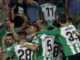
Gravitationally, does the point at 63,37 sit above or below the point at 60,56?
above

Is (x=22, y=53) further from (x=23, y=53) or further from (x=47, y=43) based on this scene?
(x=47, y=43)

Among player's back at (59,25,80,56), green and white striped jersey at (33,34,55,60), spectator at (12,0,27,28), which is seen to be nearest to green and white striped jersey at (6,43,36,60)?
green and white striped jersey at (33,34,55,60)

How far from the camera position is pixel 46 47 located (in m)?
7.59

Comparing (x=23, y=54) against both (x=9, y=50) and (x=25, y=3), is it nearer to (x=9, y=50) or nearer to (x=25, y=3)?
(x=9, y=50)

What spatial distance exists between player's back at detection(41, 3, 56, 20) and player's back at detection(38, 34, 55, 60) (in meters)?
2.45

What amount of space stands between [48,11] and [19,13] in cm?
88

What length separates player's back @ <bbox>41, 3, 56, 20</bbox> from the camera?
1006 centimetres

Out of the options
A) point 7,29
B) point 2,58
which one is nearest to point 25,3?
point 7,29

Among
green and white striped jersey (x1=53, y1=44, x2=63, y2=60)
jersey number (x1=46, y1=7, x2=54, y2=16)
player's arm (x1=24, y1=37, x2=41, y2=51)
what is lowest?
green and white striped jersey (x1=53, y1=44, x2=63, y2=60)

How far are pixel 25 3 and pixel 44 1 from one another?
0.64 meters

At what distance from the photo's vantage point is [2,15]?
9625 mm

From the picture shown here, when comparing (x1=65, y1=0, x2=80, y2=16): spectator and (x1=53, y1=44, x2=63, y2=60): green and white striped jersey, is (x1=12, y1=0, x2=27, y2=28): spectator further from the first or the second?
(x1=53, y1=44, x2=63, y2=60): green and white striped jersey

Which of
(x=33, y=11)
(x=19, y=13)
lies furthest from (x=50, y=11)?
(x=19, y=13)

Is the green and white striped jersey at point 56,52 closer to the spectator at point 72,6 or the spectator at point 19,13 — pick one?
the spectator at point 19,13
